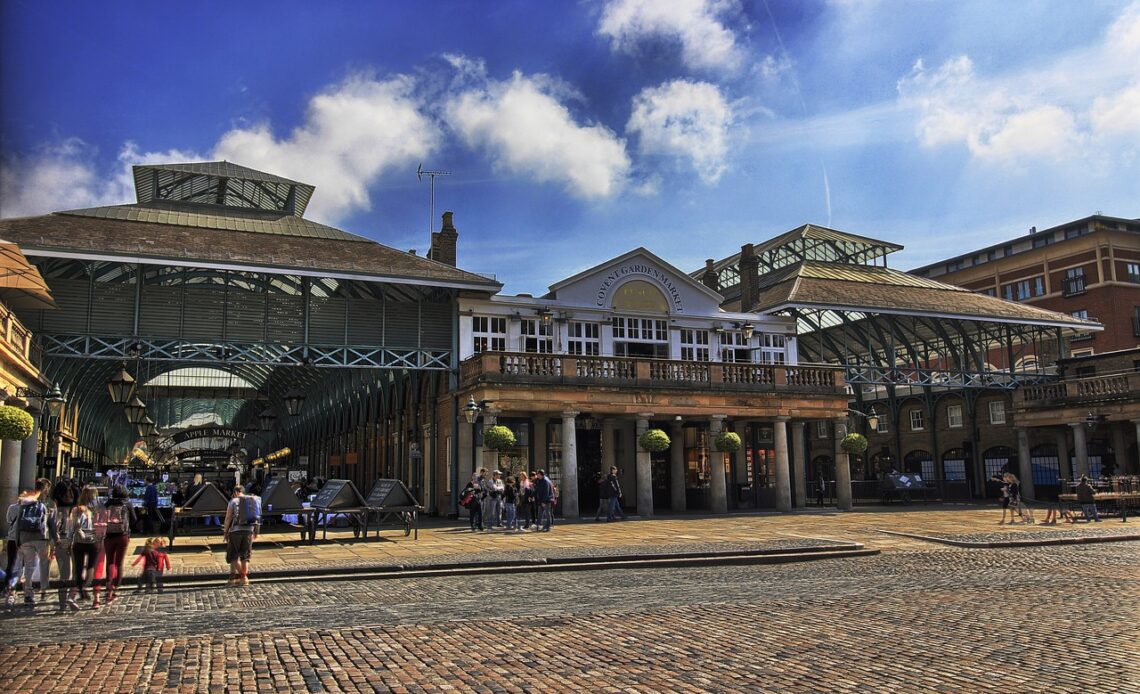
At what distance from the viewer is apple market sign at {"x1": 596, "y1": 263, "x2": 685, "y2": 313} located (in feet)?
108

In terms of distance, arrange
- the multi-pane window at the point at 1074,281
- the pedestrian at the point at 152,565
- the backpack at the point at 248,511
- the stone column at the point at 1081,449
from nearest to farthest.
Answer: the pedestrian at the point at 152,565, the backpack at the point at 248,511, the stone column at the point at 1081,449, the multi-pane window at the point at 1074,281

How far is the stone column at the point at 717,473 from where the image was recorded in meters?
31.4

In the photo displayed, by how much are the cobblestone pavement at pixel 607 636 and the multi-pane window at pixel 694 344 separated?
1985cm

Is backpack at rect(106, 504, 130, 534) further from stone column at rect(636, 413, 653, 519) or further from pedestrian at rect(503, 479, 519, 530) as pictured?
stone column at rect(636, 413, 653, 519)

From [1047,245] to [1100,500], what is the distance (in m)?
40.6

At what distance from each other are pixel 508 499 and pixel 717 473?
10.2 m

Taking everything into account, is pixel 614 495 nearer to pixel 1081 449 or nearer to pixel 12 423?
pixel 12 423

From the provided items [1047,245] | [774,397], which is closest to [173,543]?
[774,397]

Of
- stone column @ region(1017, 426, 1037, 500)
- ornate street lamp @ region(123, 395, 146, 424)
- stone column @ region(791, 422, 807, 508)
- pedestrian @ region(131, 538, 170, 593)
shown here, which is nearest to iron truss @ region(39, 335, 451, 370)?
ornate street lamp @ region(123, 395, 146, 424)

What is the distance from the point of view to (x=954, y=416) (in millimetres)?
46938

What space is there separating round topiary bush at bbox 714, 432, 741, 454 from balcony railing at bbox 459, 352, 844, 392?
204cm

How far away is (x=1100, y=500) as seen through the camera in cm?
2850

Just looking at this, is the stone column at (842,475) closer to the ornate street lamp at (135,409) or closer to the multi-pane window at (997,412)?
the multi-pane window at (997,412)

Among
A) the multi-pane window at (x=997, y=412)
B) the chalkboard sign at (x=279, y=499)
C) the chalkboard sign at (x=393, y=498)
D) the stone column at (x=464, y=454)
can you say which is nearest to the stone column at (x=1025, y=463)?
the multi-pane window at (x=997, y=412)
